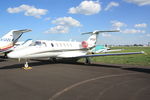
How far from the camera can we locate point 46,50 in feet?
49.2

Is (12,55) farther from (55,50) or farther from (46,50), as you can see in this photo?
(55,50)

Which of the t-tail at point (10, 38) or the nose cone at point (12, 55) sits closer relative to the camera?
the nose cone at point (12, 55)

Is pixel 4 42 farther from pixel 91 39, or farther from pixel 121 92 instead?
pixel 121 92

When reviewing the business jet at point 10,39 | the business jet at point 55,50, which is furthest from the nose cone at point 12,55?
the business jet at point 10,39

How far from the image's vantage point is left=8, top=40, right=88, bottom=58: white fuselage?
41.8 feet

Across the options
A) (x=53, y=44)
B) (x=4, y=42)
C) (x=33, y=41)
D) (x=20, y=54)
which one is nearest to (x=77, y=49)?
(x=53, y=44)

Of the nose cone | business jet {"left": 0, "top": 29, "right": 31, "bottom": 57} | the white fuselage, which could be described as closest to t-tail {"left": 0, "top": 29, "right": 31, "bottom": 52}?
business jet {"left": 0, "top": 29, "right": 31, "bottom": 57}

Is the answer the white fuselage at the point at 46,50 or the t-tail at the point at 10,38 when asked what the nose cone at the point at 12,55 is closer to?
the white fuselage at the point at 46,50

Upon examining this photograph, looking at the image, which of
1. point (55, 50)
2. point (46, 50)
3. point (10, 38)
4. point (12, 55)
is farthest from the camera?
point (10, 38)

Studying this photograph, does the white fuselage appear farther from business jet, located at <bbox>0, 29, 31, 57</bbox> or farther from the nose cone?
business jet, located at <bbox>0, 29, 31, 57</bbox>

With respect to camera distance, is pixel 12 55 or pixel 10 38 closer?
pixel 12 55

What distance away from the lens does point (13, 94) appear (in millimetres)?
5934

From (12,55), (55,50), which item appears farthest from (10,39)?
(12,55)

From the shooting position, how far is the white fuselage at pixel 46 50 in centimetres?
1274
